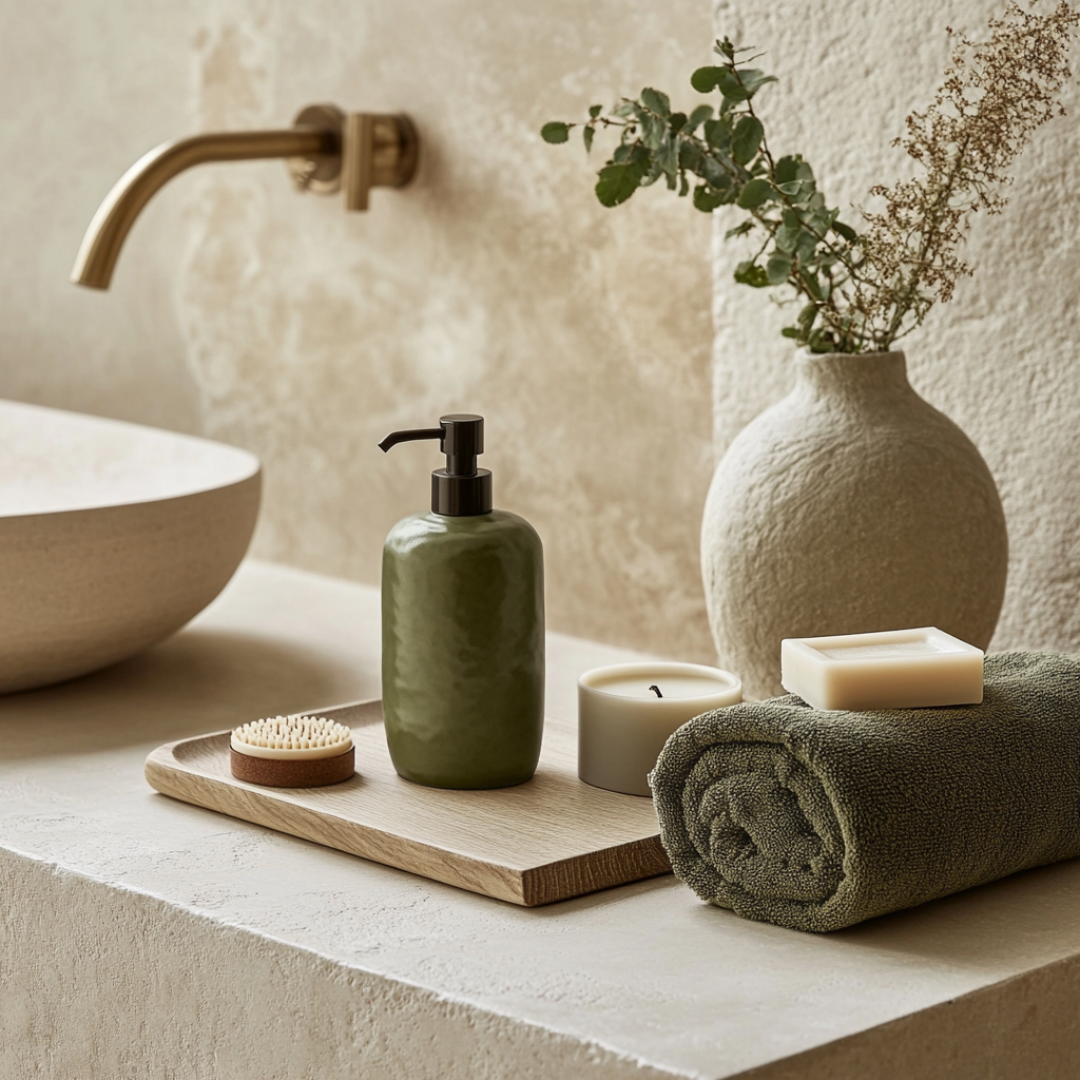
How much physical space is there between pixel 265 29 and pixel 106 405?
45 cm

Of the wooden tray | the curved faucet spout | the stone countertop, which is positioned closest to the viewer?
the stone countertop

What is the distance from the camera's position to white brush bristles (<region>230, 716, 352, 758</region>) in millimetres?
832

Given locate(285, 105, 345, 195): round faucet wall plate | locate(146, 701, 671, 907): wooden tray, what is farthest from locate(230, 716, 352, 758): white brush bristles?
locate(285, 105, 345, 195): round faucet wall plate

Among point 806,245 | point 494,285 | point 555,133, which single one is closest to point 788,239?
point 806,245

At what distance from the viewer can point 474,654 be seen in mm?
805

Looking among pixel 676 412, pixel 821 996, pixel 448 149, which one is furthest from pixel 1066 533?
pixel 448 149

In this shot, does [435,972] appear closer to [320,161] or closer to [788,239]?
[788,239]

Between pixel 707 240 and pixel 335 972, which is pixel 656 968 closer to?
pixel 335 972

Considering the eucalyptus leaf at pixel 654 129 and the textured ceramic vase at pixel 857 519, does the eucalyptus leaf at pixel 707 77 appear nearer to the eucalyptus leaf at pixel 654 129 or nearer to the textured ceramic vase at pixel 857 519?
the eucalyptus leaf at pixel 654 129

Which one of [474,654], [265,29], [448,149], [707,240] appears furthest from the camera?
[265,29]

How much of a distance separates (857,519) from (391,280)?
0.65 metres

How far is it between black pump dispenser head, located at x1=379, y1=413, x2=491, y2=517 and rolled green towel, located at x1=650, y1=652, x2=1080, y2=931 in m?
0.18

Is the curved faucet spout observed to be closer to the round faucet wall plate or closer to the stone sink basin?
the round faucet wall plate

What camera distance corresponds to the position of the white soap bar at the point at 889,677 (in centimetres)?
70
